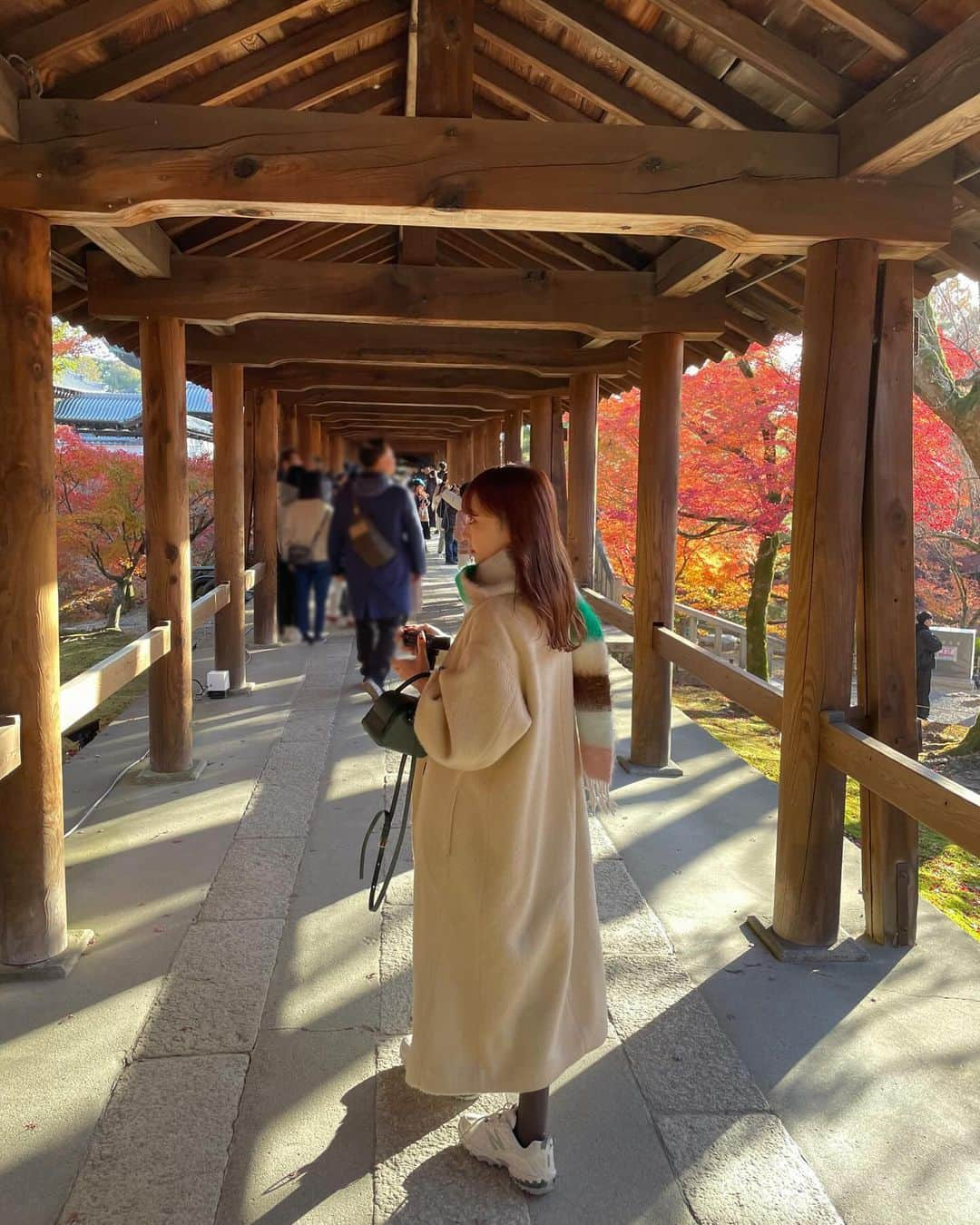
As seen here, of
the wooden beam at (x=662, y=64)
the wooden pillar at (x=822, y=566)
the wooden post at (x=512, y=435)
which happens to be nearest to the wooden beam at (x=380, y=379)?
the wooden pillar at (x=822, y=566)

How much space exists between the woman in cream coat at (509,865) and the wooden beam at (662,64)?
2.49 m

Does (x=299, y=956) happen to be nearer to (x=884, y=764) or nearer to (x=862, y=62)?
(x=884, y=764)

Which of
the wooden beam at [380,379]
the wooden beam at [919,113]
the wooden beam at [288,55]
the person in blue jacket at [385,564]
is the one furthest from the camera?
the wooden beam at [288,55]

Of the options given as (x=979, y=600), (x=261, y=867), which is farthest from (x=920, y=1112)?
(x=979, y=600)

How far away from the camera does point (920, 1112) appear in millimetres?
2994

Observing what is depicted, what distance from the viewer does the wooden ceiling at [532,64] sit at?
316 centimetres

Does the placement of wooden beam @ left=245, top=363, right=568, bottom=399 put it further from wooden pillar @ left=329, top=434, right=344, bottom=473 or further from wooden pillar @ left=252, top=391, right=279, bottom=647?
wooden pillar @ left=329, top=434, right=344, bottom=473

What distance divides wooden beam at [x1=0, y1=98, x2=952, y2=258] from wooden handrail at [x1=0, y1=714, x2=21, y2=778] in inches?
72.1

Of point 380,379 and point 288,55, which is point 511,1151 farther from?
point 288,55

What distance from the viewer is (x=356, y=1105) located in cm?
299

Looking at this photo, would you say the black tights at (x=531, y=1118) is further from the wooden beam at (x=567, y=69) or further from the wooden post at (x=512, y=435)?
the wooden post at (x=512, y=435)

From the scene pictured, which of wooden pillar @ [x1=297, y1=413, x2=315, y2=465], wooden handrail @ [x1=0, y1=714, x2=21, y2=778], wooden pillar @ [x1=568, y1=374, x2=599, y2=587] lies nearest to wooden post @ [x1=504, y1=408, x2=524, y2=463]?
wooden pillar @ [x1=568, y1=374, x2=599, y2=587]

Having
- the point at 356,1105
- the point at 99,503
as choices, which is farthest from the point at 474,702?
the point at 99,503

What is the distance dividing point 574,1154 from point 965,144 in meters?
3.68
